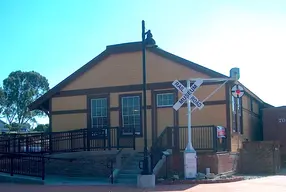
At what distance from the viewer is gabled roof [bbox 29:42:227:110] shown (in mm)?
20163

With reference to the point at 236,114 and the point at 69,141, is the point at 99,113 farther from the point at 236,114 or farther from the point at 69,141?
the point at 236,114

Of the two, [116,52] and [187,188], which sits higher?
[116,52]

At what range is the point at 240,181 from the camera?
16609 millimetres

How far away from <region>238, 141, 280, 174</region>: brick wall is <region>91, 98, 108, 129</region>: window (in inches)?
288

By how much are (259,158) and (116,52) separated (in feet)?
29.9

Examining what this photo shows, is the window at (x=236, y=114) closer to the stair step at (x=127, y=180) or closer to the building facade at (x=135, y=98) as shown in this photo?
the building facade at (x=135, y=98)

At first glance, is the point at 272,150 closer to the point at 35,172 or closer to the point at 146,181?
the point at 146,181

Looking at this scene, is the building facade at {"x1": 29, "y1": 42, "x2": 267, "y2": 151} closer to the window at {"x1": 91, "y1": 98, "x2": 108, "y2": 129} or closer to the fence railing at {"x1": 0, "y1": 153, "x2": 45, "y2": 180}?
the window at {"x1": 91, "y1": 98, "x2": 108, "y2": 129}

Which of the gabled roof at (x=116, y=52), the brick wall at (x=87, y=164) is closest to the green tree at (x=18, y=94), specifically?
the gabled roof at (x=116, y=52)

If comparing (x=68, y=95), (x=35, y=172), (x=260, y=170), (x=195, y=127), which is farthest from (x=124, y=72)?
(x=260, y=170)

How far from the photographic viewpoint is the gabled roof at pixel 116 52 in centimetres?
2016

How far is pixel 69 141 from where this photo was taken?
72.4 feet

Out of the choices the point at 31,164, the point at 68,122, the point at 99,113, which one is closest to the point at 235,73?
the point at 99,113

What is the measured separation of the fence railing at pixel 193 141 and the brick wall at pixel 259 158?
2379mm
